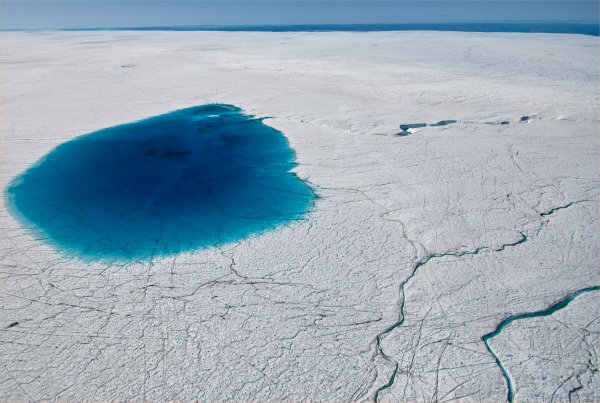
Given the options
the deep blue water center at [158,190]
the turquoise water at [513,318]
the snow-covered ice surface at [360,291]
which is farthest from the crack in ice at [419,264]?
the deep blue water center at [158,190]

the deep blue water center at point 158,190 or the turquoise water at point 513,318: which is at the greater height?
the deep blue water center at point 158,190

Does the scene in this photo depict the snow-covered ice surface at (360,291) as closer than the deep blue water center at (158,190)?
Yes

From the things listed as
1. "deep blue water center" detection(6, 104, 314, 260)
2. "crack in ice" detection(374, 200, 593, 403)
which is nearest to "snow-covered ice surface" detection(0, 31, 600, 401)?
"crack in ice" detection(374, 200, 593, 403)

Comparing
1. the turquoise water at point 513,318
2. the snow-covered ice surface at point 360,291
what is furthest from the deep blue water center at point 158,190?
the turquoise water at point 513,318

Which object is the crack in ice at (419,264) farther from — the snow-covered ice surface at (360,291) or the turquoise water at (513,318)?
the turquoise water at (513,318)

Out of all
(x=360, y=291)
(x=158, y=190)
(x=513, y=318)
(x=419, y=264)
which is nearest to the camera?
(x=513, y=318)

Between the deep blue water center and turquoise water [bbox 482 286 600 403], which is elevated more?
the deep blue water center

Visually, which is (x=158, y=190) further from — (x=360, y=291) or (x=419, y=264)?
(x=419, y=264)

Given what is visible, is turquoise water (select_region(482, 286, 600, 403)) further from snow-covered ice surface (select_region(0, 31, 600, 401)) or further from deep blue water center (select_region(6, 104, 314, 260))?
deep blue water center (select_region(6, 104, 314, 260))

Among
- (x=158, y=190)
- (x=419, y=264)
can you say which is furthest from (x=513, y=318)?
(x=158, y=190)

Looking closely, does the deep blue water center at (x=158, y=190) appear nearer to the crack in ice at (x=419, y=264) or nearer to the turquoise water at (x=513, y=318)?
the crack in ice at (x=419, y=264)
